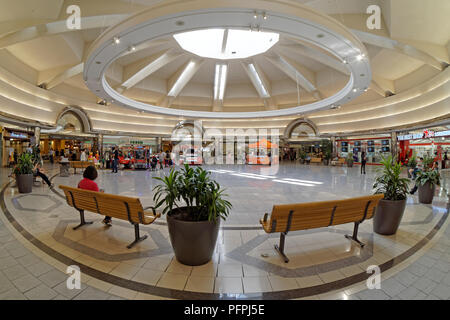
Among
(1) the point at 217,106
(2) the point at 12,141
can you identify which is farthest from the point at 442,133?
(2) the point at 12,141

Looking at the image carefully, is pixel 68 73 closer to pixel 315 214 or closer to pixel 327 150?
pixel 315 214

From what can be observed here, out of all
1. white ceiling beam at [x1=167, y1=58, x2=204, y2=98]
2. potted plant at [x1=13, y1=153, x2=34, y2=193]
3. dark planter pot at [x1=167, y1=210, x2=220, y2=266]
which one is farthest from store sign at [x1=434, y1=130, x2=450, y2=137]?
potted plant at [x1=13, y1=153, x2=34, y2=193]

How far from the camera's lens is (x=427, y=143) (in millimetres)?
16734

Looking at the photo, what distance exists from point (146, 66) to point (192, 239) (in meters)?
15.3

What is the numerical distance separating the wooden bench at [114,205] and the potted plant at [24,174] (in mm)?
4879

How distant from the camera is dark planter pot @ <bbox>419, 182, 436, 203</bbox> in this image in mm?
6020

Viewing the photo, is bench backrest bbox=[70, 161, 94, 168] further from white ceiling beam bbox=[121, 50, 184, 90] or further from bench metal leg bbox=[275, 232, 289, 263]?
bench metal leg bbox=[275, 232, 289, 263]

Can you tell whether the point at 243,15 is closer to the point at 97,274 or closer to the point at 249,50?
the point at 97,274

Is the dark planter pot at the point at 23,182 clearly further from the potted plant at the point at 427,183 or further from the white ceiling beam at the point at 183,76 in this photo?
the potted plant at the point at 427,183

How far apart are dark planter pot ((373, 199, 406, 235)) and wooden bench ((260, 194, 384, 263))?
529 mm

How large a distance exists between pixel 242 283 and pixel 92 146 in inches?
927

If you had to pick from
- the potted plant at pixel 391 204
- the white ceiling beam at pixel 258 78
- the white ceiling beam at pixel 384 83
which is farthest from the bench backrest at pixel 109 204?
the white ceiling beam at pixel 384 83

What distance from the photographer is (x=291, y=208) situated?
9.01 feet

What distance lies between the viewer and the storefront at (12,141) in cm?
1436
